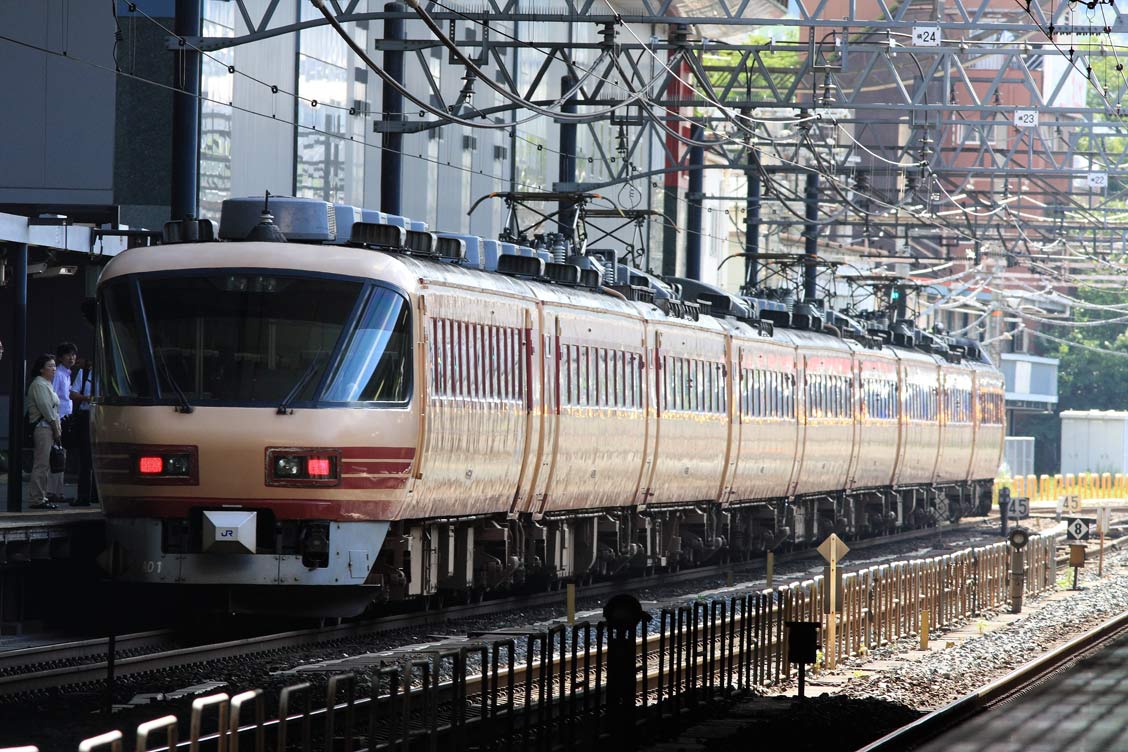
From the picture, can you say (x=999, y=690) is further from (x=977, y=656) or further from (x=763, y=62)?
(x=763, y=62)

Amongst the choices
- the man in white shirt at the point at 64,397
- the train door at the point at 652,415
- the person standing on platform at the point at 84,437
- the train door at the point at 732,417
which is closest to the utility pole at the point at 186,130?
the man in white shirt at the point at 64,397

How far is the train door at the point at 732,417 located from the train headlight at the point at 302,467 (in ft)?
44.3

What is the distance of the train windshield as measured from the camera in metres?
17.2

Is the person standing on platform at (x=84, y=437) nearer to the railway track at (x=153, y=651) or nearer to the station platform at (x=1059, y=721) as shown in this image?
the railway track at (x=153, y=651)

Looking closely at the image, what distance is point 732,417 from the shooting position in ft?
100.0

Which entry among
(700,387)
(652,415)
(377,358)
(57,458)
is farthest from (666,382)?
(377,358)

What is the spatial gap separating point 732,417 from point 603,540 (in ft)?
17.1

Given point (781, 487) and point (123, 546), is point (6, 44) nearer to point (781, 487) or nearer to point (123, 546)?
point (781, 487)


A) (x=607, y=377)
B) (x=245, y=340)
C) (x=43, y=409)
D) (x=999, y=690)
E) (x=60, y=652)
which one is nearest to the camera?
(x=60, y=652)

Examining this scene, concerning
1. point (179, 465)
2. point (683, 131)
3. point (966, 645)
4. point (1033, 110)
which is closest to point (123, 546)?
point (179, 465)

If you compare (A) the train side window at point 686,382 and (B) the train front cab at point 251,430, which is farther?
(A) the train side window at point 686,382

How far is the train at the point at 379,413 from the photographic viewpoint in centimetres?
1708

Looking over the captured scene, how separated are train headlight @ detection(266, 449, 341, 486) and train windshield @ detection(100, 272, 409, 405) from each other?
41cm

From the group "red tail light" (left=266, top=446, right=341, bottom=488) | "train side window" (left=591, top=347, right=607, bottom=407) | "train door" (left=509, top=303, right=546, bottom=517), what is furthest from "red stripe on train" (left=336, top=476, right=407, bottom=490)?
"train side window" (left=591, top=347, right=607, bottom=407)
